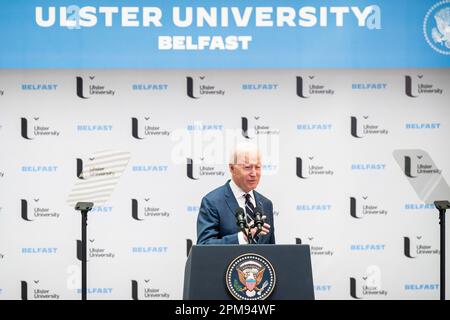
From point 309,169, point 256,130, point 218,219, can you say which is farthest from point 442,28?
point 218,219

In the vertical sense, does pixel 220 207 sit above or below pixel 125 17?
below

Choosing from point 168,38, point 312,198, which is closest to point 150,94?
point 168,38

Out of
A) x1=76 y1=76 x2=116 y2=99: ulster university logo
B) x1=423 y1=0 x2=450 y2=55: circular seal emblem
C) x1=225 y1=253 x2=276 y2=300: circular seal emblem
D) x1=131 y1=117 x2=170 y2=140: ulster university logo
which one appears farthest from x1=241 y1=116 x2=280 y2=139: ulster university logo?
x1=225 y1=253 x2=276 y2=300: circular seal emblem

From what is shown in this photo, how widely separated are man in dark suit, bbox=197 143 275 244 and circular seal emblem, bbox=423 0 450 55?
2.19 m

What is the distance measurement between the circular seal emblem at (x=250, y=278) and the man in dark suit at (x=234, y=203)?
984 mm

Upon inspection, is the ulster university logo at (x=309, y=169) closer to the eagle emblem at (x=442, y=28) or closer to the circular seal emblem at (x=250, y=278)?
the eagle emblem at (x=442, y=28)

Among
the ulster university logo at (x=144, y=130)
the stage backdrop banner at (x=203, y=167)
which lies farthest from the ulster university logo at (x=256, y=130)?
the ulster university logo at (x=144, y=130)

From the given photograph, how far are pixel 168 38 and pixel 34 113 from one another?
4.33ft

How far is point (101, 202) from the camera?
21.1 ft

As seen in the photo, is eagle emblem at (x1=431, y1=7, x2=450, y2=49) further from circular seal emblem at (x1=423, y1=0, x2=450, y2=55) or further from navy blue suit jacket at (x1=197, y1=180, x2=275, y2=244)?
navy blue suit jacket at (x1=197, y1=180, x2=275, y2=244)

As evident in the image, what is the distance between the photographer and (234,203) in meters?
4.79

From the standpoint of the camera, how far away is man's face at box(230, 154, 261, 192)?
4.96 meters
